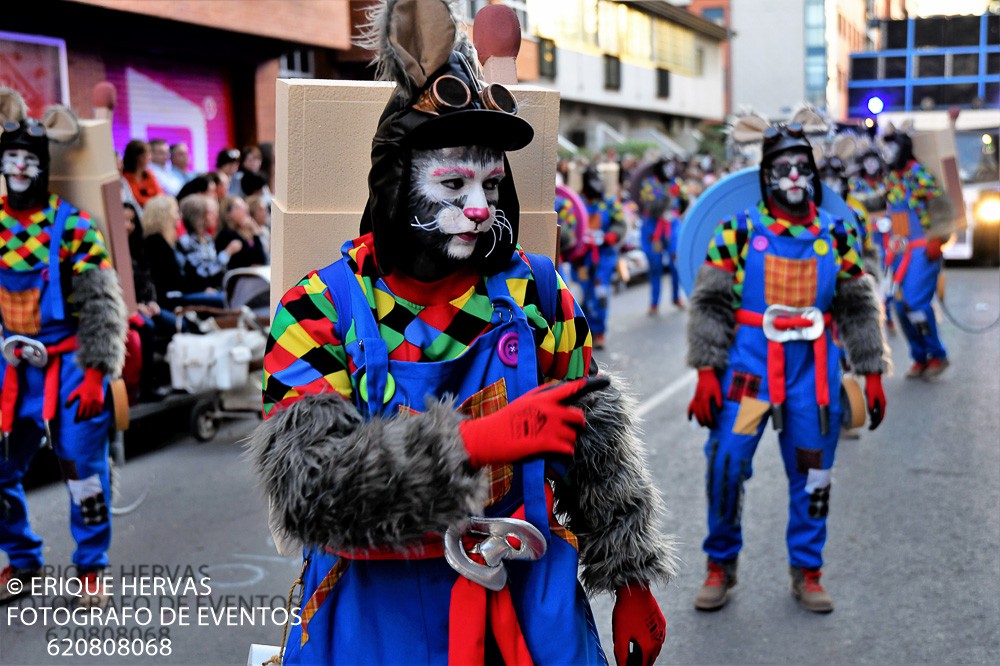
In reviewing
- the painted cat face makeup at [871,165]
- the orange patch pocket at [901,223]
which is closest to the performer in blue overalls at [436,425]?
the orange patch pocket at [901,223]

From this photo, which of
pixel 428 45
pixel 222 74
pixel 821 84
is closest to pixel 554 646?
pixel 428 45

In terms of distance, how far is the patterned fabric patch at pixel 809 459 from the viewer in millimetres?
5075

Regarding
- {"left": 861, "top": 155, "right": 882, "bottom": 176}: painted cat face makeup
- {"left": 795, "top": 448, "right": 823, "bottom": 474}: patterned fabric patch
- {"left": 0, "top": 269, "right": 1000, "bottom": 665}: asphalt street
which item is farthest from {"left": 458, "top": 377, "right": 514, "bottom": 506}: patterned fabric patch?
{"left": 861, "top": 155, "right": 882, "bottom": 176}: painted cat face makeup

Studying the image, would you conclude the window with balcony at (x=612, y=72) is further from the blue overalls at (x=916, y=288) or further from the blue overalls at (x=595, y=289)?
the blue overalls at (x=916, y=288)

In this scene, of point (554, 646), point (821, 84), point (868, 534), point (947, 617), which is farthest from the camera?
point (821, 84)

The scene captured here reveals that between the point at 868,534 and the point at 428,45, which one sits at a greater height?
the point at 428,45

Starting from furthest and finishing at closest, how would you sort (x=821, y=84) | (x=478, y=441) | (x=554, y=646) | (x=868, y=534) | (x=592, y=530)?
(x=821, y=84), (x=868, y=534), (x=592, y=530), (x=554, y=646), (x=478, y=441)

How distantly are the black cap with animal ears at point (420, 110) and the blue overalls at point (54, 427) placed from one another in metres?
3.16

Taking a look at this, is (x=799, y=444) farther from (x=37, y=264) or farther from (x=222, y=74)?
(x=222, y=74)

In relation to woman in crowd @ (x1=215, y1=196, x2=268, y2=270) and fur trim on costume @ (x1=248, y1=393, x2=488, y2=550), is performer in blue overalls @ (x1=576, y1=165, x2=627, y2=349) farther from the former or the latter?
fur trim on costume @ (x1=248, y1=393, x2=488, y2=550)

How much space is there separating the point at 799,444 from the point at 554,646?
9.67 feet

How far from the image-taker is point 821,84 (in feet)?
185

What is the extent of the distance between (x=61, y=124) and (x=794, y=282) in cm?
346

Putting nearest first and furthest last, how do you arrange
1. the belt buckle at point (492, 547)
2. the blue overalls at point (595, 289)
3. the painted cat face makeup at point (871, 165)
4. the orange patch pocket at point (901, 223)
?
the belt buckle at point (492, 547) → the orange patch pocket at point (901, 223) → the painted cat face makeup at point (871, 165) → the blue overalls at point (595, 289)
